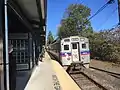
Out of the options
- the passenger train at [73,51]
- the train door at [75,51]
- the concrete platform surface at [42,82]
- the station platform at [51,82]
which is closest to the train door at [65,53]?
the passenger train at [73,51]

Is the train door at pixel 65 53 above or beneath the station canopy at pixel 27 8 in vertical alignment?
beneath

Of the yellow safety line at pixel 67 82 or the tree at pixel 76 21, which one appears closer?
the yellow safety line at pixel 67 82

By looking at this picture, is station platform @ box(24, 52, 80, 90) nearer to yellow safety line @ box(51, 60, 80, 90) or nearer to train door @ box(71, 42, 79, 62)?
yellow safety line @ box(51, 60, 80, 90)

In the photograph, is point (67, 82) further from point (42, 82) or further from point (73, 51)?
point (73, 51)

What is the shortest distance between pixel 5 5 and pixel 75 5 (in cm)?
5360

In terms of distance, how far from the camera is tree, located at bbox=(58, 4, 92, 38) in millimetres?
53875

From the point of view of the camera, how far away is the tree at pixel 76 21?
2121 inches

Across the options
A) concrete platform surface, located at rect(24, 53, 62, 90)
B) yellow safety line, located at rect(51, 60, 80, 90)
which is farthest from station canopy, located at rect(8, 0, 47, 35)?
yellow safety line, located at rect(51, 60, 80, 90)

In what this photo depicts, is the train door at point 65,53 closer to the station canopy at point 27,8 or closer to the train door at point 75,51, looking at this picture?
the train door at point 75,51

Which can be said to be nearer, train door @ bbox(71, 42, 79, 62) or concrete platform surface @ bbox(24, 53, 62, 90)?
concrete platform surface @ bbox(24, 53, 62, 90)

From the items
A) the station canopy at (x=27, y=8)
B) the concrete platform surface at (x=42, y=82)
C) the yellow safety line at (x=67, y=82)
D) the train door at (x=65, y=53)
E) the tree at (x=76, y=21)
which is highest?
the tree at (x=76, y=21)

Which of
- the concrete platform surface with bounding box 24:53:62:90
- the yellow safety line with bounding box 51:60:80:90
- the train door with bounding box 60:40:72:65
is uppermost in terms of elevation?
the train door with bounding box 60:40:72:65

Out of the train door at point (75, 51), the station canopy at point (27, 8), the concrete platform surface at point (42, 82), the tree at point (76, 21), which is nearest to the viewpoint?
the station canopy at point (27, 8)

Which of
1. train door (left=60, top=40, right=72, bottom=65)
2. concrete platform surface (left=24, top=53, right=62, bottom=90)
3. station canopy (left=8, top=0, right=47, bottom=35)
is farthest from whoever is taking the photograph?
train door (left=60, top=40, right=72, bottom=65)
